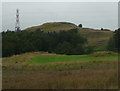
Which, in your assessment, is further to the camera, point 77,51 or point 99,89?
point 77,51

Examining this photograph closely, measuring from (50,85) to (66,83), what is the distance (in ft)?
2.31

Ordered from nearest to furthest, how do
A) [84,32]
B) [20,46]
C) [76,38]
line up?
[20,46]
[76,38]
[84,32]

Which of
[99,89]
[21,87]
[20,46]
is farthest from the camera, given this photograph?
[20,46]

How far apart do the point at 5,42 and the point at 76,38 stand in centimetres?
2970

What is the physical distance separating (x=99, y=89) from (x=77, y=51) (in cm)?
7664

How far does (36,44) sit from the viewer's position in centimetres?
9169

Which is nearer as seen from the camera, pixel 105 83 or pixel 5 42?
pixel 105 83

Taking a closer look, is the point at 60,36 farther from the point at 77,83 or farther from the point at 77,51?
the point at 77,83

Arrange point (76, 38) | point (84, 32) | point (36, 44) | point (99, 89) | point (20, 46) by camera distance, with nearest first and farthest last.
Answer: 1. point (99, 89)
2. point (20, 46)
3. point (36, 44)
4. point (76, 38)
5. point (84, 32)

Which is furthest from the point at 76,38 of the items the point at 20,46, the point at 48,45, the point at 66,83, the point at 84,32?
the point at 66,83

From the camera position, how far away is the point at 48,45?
93938 millimetres

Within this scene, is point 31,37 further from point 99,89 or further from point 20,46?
point 99,89

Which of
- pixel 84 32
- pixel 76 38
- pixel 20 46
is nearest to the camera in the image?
pixel 20 46

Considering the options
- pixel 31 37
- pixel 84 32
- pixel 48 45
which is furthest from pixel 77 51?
pixel 84 32
